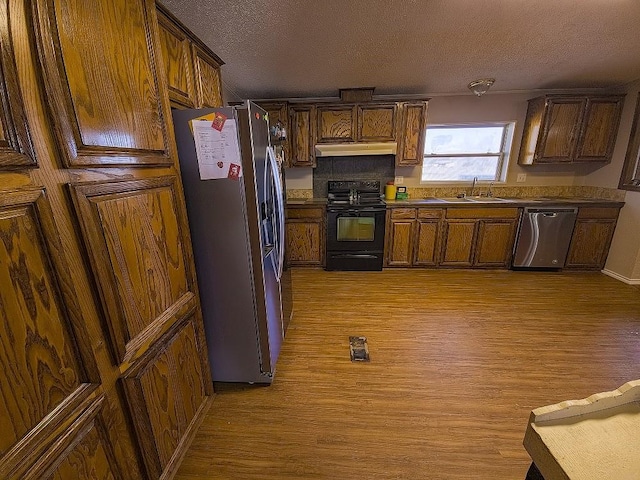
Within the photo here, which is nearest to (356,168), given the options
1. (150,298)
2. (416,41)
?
(416,41)

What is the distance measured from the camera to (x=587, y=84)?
331cm

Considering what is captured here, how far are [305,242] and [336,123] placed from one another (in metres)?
1.63

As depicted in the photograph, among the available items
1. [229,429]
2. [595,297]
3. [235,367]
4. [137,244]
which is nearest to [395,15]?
[137,244]

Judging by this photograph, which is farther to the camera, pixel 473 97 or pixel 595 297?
pixel 473 97

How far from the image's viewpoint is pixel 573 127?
Result: 135 inches

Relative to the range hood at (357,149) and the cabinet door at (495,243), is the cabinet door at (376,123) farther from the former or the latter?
the cabinet door at (495,243)

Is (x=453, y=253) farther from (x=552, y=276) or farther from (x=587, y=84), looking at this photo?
(x=587, y=84)

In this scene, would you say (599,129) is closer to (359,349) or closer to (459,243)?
(459,243)

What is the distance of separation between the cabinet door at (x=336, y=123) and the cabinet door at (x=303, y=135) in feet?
0.35

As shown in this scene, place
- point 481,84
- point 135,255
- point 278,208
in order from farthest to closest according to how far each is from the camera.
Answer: point 481,84, point 278,208, point 135,255

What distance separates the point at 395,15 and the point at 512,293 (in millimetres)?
2911

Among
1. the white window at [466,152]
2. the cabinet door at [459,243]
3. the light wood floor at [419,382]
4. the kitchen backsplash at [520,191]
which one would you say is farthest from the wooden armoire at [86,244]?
the white window at [466,152]

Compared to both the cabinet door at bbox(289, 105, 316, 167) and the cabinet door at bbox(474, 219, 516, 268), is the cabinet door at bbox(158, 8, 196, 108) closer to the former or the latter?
the cabinet door at bbox(289, 105, 316, 167)

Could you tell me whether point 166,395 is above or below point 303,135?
below
